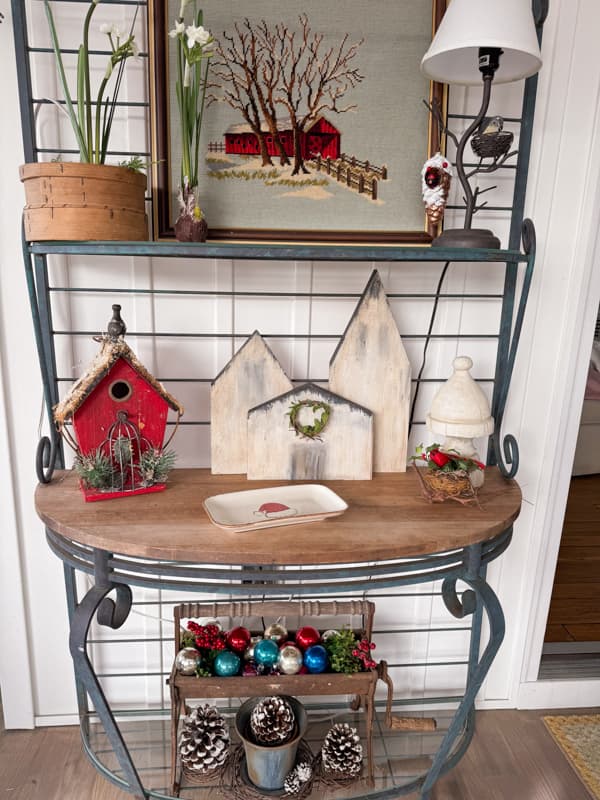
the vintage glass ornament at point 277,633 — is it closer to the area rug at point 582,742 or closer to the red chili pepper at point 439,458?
the red chili pepper at point 439,458

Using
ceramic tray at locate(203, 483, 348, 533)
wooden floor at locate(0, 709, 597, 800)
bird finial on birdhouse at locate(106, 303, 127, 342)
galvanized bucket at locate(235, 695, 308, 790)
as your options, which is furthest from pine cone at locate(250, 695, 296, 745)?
bird finial on birdhouse at locate(106, 303, 127, 342)

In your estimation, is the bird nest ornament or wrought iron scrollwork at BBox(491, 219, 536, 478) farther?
wrought iron scrollwork at BBox(491, 219, 536, 478)

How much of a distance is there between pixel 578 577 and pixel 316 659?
5.18 feet

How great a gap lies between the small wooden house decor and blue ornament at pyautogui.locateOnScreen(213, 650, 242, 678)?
1.51 feet

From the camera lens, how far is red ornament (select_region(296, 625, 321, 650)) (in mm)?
1447

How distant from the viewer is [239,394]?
130 centimetres

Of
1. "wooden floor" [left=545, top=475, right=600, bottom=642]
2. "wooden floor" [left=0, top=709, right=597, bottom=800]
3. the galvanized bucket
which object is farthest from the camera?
"wooden floor" [left=545, top=475, right=600, bottom=642]

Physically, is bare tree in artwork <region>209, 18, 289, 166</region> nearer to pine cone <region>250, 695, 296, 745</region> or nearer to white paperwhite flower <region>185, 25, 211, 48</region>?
white paperwhite flower <region>185, 25, 211, 48</region>

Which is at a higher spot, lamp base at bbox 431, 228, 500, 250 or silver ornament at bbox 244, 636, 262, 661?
lamp base at bbox 431, 228, 500, 250

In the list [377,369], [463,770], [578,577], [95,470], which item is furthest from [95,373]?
[578,577]

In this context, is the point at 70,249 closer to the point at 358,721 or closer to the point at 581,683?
the point at 358,721

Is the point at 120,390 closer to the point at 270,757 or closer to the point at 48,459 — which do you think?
the point at 48,459

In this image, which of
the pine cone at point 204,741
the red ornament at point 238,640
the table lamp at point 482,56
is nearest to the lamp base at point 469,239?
the table lamp at point 482,56

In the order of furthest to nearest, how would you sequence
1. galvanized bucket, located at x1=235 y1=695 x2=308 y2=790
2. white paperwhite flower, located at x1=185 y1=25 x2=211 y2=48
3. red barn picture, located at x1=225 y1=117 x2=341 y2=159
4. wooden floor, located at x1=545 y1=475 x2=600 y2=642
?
wooden floor, located at x1=545 y1=475 x2=600 y2=642 → galvanized bucket, located at x1=235 y1=695 x2=308 y2=790 → red barn picture, located at x1=225 y1=117 x2=341 y2=159 → white paperwhite flower, located at x1=185 y1=25 x2=211 y2=48
